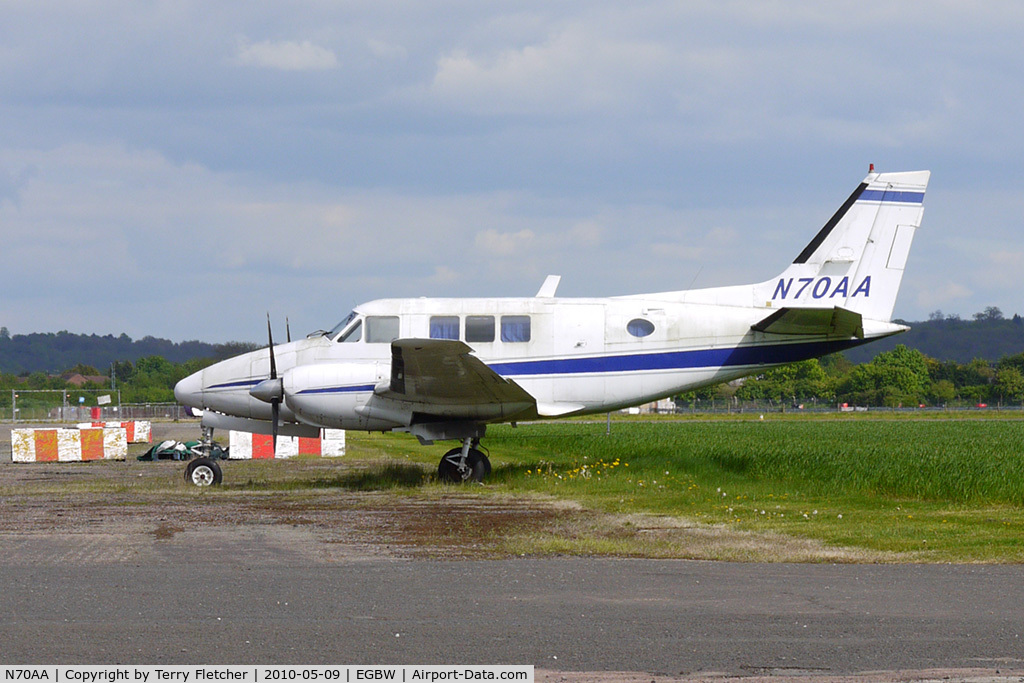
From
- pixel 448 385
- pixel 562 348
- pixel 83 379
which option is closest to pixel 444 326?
pixel 448 385

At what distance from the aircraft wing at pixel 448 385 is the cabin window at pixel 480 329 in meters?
1.37

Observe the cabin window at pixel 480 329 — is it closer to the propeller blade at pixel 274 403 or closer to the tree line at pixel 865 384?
the propeller blade at pixel 274 403

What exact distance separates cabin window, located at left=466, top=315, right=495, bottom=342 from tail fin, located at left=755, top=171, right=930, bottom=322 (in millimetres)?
5421

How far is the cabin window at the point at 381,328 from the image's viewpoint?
20.0m

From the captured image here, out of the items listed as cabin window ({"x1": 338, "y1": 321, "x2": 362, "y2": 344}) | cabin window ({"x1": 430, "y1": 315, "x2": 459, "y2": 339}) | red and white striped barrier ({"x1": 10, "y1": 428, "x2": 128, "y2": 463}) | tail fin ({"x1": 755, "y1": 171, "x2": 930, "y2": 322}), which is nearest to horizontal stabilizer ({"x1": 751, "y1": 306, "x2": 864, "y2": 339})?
tail fin ({"x1": 755, "y1": 171, "x2": 930, "y2": 322})

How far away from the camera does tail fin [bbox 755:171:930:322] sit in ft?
66.8

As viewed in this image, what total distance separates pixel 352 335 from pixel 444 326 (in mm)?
1852

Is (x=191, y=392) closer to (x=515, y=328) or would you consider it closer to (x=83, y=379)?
(x=515, y=328)

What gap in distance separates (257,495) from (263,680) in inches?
493

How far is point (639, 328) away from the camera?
20.1 meters

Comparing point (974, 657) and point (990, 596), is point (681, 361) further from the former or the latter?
point (974, 657)

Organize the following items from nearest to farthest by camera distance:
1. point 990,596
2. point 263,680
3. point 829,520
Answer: point 263,680, point 990,596, point 829,520

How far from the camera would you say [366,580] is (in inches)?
372

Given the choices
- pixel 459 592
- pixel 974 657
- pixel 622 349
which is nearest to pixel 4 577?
pixel 459 592
